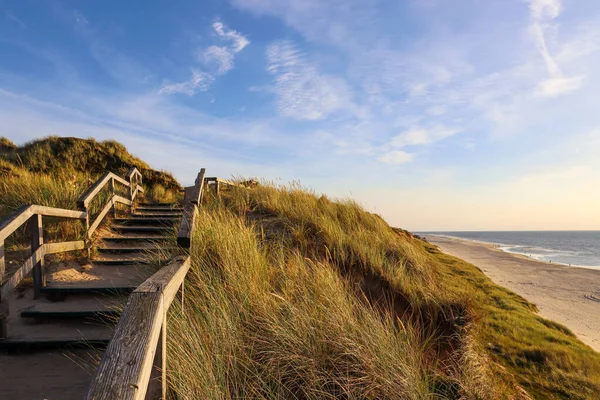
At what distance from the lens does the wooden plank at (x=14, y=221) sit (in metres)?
4.08

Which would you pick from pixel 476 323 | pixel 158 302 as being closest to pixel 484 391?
pixel 476 323

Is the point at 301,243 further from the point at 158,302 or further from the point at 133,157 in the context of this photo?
the point at 133,157

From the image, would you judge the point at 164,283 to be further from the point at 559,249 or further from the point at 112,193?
the point at 559,249

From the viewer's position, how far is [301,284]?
13.9ft

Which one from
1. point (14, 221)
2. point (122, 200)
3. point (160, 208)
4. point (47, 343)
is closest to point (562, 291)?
point (160, 208)

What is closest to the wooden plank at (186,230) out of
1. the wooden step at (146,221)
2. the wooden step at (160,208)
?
the wooden step at (146,221)

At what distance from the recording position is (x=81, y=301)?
4793 mm

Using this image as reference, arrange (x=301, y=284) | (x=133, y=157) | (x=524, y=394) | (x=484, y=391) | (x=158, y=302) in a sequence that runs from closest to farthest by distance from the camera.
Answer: (x=158, y=302) → (x=484, y=391) → (x=524, y=394) → (x=301, y=284) → (x=133, y=157)

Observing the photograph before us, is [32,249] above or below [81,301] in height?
above

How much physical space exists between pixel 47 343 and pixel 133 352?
326cm

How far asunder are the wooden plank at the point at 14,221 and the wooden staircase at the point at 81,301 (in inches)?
39.6

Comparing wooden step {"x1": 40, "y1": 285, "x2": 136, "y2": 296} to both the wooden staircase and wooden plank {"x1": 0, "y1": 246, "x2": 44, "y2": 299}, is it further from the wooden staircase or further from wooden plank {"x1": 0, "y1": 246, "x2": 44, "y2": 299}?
wooden plank {"x1": 0, "y1": 246, "x2": 44, "y2": 299}

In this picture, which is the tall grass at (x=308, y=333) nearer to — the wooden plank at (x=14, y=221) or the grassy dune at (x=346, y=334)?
the grassy dune at (x=346, y=334)

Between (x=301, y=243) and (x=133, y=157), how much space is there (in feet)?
40.6
